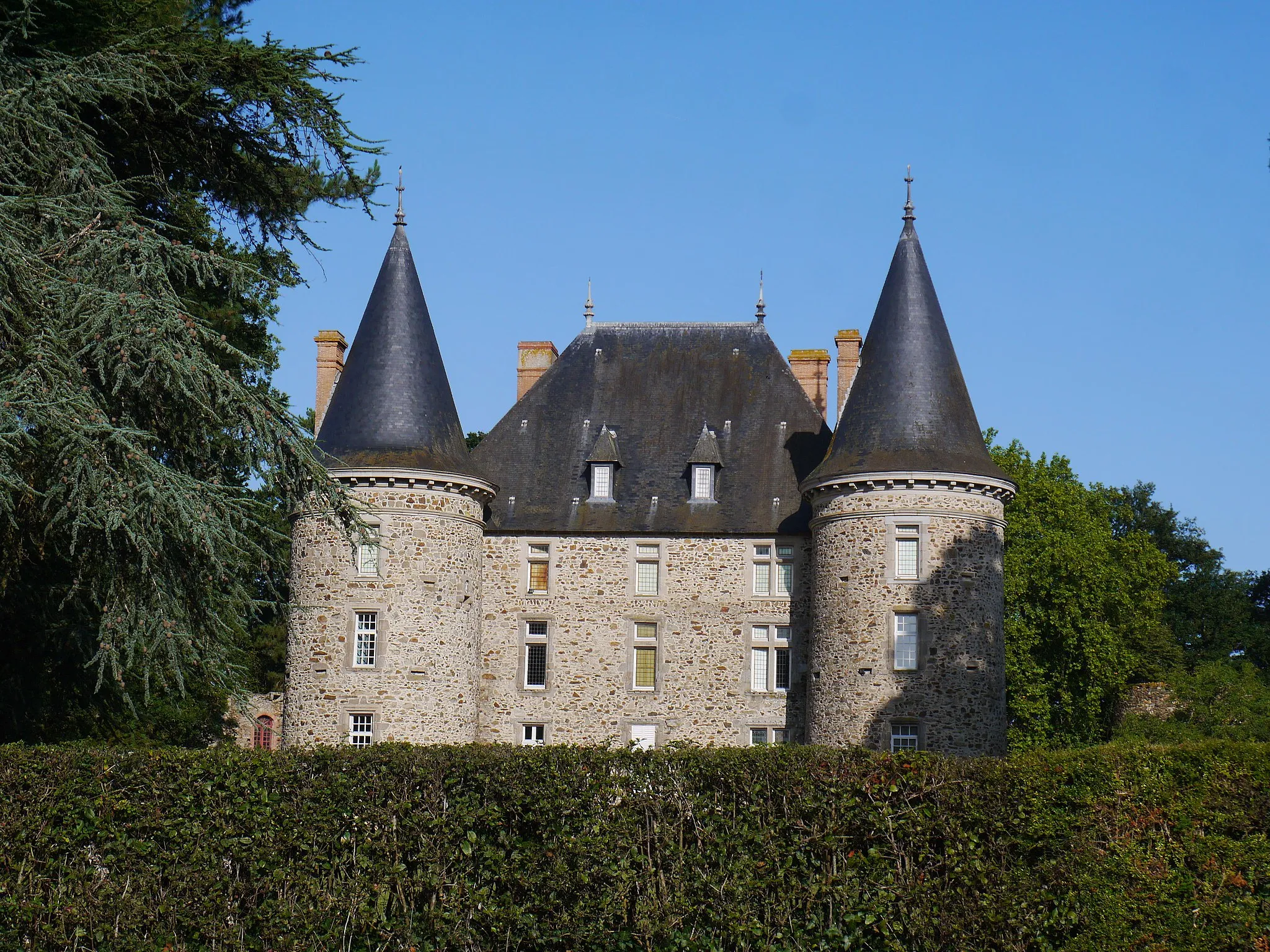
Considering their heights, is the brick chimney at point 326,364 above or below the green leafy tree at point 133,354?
above

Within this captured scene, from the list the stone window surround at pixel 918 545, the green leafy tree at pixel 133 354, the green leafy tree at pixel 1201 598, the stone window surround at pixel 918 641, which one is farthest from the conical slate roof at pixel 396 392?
the green leafy tree at pixel 1201 598

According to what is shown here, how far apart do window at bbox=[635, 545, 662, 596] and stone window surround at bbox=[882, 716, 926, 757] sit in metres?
5.30

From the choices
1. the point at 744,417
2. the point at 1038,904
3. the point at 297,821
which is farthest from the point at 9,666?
the point at 744,417

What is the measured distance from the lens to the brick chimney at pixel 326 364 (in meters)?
30.3

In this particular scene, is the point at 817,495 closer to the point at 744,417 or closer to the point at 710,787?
the point at 744,417

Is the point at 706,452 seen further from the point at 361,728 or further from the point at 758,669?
the point at 361,728

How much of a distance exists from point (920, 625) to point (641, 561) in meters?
5.53

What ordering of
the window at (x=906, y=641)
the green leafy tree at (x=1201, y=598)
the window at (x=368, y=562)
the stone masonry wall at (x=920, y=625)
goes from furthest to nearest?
the green leafy tree at (x=1201, y=598), the window at (x=368, y=562), the window at (x=906, y=641), the stone masonry wall at (x=920, y=625)

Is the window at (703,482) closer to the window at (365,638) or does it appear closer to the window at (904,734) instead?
the window at (904,734)

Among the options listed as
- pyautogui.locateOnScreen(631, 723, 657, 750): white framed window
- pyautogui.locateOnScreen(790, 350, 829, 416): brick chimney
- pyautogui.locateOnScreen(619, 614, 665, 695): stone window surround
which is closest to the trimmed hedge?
pyautogui.locateOnScreen(631, 723, 657, 750): white framed window

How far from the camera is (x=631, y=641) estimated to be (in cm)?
2820

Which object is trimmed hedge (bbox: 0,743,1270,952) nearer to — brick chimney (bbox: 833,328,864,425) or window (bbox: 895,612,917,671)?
window (bbox: 895,612,917,671)

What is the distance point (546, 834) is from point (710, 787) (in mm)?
1393

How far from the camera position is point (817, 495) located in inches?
1054
